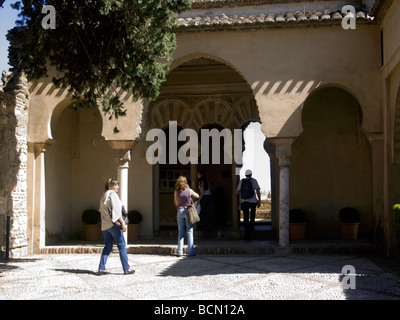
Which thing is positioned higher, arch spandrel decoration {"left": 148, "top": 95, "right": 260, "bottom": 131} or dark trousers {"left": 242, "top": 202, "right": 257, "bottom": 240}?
arch spandrel decoration {"left": 148, "top": 95, "right": 260, "bottom": 131}

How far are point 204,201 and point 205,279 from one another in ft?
15.3

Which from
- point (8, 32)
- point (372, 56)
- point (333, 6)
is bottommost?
point (372, 56)

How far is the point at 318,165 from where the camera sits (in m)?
11.7

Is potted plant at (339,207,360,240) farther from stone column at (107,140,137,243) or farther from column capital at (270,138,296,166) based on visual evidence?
stone column at (107,140,137,243)

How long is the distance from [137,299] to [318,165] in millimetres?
7013

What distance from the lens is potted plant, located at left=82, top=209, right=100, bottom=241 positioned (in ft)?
38.8

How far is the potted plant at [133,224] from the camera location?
11797 mm

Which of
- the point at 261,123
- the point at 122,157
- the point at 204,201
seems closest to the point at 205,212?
the point at 204,201

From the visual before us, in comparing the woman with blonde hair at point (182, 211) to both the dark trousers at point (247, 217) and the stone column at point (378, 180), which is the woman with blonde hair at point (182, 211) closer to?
the dark trousers at point (247, 217)

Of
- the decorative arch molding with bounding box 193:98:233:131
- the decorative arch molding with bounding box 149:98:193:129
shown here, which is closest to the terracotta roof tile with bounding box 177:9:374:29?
the decorative arch molding with bounding box 193:98:233:131

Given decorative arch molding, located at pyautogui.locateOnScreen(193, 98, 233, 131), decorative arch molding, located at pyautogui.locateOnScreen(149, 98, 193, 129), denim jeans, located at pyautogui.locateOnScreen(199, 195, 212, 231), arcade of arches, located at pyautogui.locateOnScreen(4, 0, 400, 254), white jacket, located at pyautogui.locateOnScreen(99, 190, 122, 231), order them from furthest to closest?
decorative arch molding, located at pyautogui.locateOnScreen(149, 98, 193, 129), decorative arch molding, located at pyautogui.locateOnScreen(193, 98, 233, 131), denim jeans, located at pyautogui.locateOnScreen(199, 195, 212, 231), arcade of arches, located at pyautogui.locateOnScreen(4, 0, 400, 254), white jacket, located at pyautogui.locateOnScreen(99, 190, 122, 231)

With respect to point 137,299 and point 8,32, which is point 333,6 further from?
point 137,299

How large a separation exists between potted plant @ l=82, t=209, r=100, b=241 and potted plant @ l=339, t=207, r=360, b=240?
5810 millimetres
